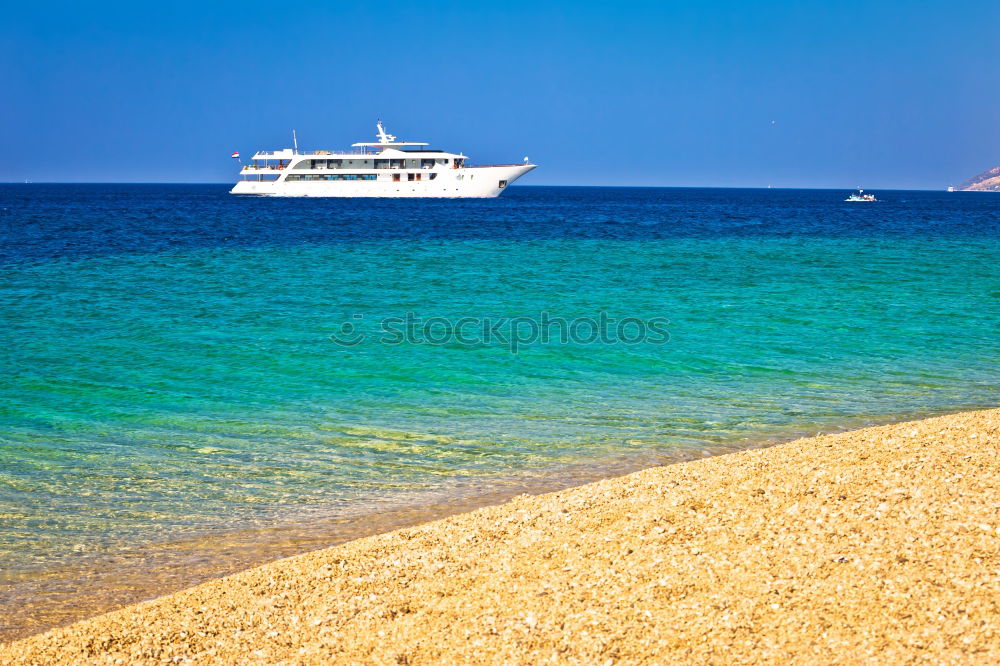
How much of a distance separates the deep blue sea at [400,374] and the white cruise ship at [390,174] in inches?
2237

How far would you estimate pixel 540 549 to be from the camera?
530 centimetres

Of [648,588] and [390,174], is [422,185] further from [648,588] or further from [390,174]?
[648,588]

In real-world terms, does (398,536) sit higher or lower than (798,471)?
lower

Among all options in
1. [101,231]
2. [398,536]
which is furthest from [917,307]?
[101,231]

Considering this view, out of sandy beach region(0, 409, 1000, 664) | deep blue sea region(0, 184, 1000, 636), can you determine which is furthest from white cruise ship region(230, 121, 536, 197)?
sandy beach region(0, 409, 1000, 664)

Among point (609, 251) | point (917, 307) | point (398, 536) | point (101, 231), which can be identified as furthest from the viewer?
point (101, 231)

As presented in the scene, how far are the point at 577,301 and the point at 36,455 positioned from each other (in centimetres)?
1491

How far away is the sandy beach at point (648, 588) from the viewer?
408 centimetres

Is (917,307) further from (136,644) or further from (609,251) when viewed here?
(136,644)
